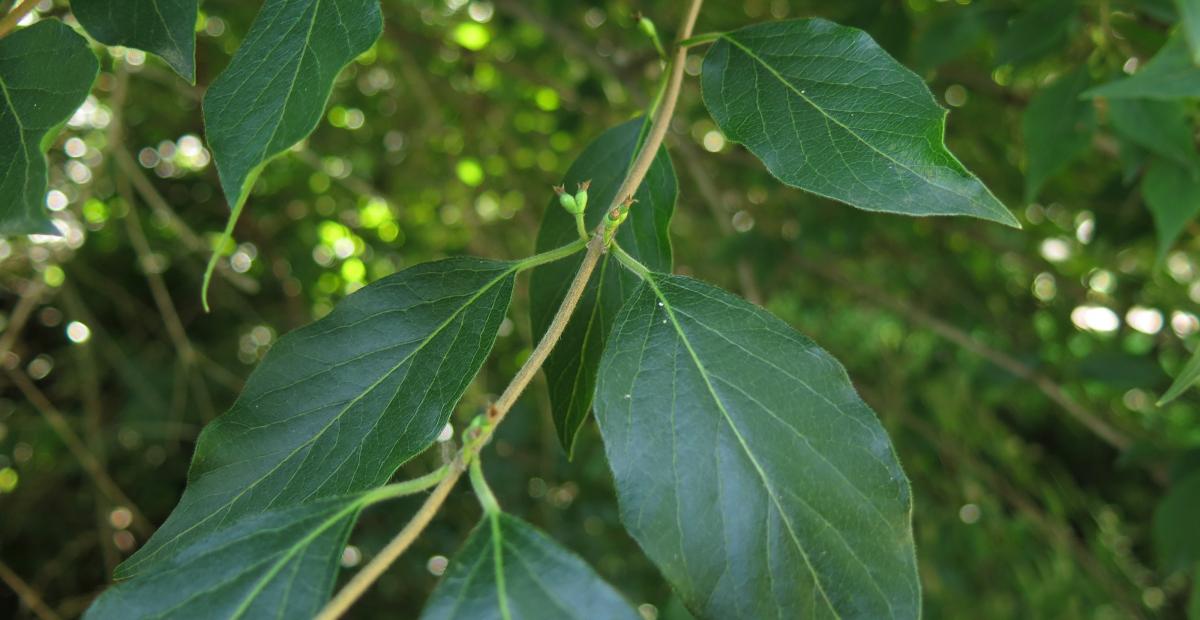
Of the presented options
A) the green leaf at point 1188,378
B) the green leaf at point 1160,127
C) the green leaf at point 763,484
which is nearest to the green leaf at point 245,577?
the green leaf at point 763,484

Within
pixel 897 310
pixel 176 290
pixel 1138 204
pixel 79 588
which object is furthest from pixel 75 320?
pixel 1138 204

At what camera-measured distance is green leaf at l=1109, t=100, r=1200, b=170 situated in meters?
0.88

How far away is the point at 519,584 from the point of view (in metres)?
0.42

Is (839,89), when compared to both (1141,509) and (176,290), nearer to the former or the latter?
(176,290)

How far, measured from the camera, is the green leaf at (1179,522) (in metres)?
1.10

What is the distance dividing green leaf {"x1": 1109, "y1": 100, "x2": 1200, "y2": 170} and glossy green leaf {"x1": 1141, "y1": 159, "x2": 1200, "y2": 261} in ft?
0.05

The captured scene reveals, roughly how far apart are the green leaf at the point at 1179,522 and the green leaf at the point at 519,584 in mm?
936

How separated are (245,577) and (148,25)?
1.04ft

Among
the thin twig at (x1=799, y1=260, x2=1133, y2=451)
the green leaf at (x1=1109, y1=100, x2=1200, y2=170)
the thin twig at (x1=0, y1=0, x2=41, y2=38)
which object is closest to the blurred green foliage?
the thin twig at (x1=799, y1=260, x2=1133, y2=451)

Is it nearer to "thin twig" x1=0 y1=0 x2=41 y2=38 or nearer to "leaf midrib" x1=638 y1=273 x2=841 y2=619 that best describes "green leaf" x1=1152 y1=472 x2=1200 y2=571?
"leaf midrib" x1=638 y1=273 x2=841 y2=619

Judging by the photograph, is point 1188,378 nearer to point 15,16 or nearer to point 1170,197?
point 1170,197

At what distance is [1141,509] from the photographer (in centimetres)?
248

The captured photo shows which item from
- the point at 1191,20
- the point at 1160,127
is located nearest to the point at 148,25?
the point at 1191,20

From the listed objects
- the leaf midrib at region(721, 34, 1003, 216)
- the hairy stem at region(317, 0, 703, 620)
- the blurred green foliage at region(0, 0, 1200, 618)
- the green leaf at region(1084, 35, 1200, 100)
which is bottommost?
the blurred green foliage at region(0, 0, 1200, 618)
